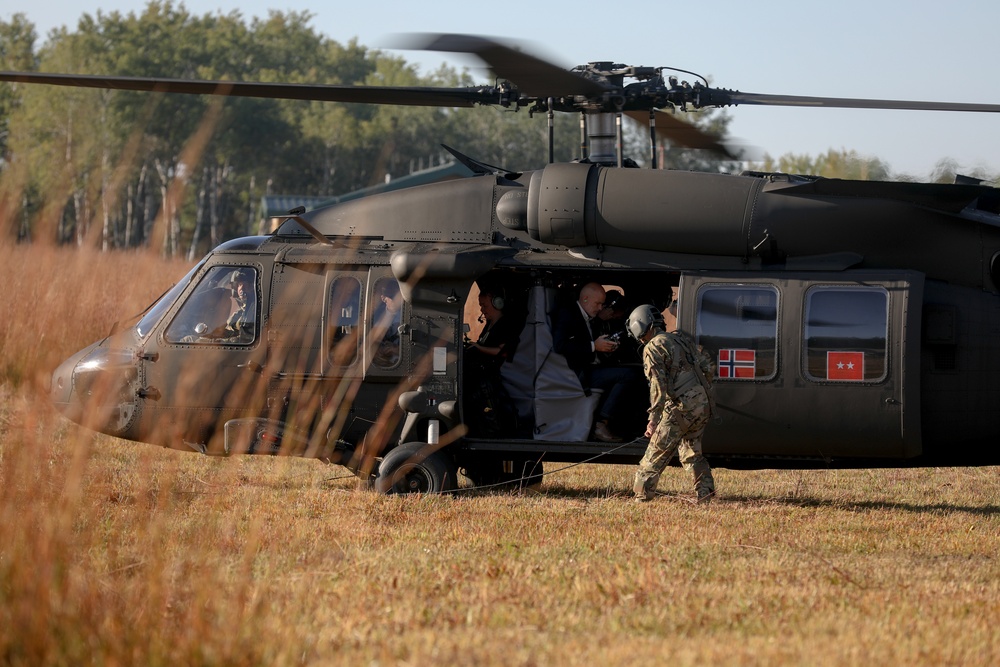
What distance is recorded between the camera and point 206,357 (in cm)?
1007

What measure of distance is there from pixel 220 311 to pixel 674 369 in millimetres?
3823

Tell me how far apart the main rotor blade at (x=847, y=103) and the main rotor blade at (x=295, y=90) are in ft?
6.39

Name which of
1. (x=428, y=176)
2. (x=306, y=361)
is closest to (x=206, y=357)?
(x=306, y=361)

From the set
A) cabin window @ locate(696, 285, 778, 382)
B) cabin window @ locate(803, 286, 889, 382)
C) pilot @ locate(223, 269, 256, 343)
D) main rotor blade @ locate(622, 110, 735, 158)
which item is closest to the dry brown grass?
pilot @ locate(223, 269, 256, 343)

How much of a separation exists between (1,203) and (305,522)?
14.1ft

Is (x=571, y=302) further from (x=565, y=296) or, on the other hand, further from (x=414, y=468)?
(x=414, y=468)

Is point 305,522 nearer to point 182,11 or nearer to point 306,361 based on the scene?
point 306,361

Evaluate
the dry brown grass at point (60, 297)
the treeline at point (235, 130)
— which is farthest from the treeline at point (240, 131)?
the dry brown grass at point (60, 297)

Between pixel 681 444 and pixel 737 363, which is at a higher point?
pixel 737 363

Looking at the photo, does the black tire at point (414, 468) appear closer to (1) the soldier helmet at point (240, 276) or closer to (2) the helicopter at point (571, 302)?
(2) the helicopter at point (571, 302)

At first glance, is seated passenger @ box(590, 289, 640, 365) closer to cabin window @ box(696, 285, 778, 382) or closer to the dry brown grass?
cabin window @ box(696, 285, 778, 382)

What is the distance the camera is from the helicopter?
30.7 feet

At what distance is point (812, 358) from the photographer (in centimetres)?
940

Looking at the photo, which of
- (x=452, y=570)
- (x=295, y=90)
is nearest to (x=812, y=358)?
(x=452, y=570)
